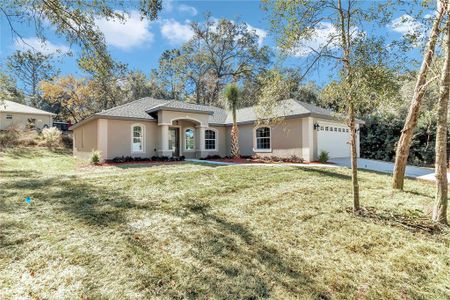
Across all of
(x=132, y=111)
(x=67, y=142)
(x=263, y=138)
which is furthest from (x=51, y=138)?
(x=263, y=138)

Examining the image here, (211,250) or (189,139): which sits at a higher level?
(189,139)

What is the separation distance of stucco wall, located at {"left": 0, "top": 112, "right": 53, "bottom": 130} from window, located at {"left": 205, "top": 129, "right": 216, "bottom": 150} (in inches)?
837

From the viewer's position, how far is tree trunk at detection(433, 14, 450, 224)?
5070mm

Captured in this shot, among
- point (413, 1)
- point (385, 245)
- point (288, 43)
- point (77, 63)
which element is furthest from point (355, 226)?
point (77, 63)

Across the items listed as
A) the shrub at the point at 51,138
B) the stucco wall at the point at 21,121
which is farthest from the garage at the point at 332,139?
the stucco wall at the point at 21,121

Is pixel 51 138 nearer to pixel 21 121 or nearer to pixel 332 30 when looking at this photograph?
pixel 21 121

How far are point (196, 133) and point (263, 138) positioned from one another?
4678 millimetres

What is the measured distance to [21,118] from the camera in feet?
94.9

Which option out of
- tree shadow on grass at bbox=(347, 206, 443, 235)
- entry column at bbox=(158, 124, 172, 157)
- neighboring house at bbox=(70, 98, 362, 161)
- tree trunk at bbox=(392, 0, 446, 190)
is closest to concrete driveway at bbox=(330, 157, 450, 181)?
neighboring house at bbox=(70, 98, 362, 161)

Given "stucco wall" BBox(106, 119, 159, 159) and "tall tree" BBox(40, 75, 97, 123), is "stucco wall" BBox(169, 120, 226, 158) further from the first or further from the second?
"tall tree" BBox(40, 75, 97, 123)

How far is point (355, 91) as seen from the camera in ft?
17.1

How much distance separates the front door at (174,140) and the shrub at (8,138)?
1640 centimetres

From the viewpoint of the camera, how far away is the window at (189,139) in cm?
1797

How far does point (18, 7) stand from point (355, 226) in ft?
31.4
